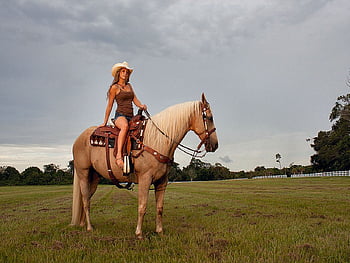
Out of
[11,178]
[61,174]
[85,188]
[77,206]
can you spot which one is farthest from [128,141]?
[11,178]

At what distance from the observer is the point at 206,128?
256 inches

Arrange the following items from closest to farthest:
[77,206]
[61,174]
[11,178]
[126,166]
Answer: [126,166], [77,206], [61,174], [11,178]

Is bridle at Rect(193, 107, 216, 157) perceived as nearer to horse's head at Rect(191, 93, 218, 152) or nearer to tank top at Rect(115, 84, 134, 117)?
horse's head at Rect(191, 93, 218, 152)

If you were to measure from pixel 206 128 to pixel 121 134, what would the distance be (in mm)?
1890

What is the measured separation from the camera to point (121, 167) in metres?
6.27

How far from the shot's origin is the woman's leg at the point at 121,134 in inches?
247

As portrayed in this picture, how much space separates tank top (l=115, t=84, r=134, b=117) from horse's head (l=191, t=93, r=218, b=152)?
1618 mm

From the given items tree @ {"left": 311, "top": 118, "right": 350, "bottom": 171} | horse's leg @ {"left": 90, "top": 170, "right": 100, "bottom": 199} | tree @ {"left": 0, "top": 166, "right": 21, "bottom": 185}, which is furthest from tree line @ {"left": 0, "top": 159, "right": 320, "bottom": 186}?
horse's leg @ {"left": 90, "top": 170, "right": 100, "bottom": 199}

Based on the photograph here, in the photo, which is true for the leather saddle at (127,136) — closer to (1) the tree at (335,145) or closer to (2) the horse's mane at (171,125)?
(2) the horse's mane at (171,125)

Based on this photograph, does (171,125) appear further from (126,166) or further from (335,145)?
(335,145)

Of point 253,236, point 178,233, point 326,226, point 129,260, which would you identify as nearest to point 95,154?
point 178,233

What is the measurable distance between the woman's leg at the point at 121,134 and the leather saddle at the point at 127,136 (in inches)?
3.6

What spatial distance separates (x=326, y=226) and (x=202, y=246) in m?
3.50

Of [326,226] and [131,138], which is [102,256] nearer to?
[131,138]
